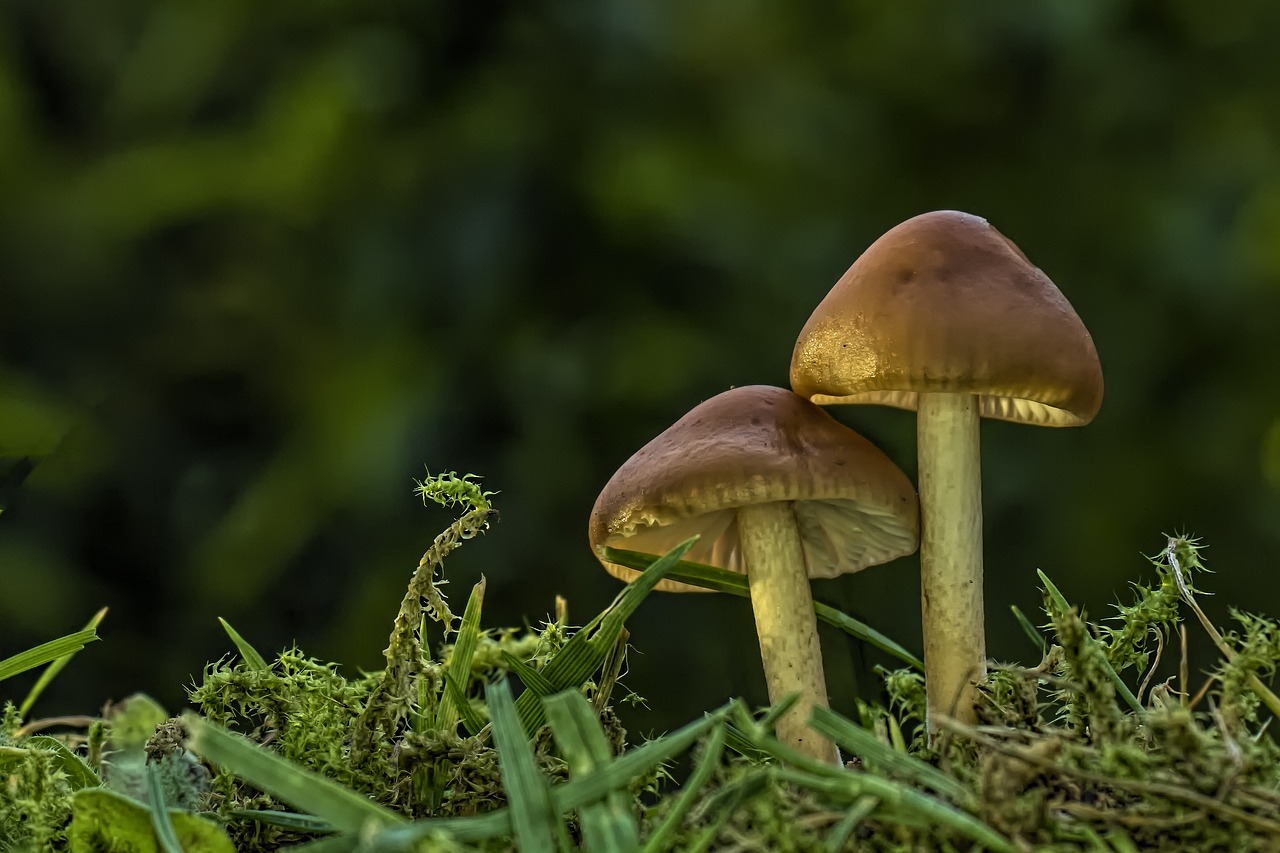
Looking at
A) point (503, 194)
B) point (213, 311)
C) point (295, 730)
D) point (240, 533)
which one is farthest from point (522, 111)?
point (295, 730)

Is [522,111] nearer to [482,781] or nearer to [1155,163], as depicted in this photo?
[1155,163]

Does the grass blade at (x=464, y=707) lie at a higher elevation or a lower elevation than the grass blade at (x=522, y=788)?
lower

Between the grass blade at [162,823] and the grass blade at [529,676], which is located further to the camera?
the grass blade at [529,676]

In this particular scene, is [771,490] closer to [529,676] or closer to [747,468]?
[747,468]

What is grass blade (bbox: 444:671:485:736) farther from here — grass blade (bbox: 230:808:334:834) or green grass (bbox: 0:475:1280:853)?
grass blade (bbox: 230:808:334:834)

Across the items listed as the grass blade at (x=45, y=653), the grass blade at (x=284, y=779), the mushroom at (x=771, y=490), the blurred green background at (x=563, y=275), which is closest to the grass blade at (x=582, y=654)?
the mushroom at (x=771, y=490)

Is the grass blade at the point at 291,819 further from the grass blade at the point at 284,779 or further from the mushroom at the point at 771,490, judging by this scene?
the mushroom at the point at 771,490

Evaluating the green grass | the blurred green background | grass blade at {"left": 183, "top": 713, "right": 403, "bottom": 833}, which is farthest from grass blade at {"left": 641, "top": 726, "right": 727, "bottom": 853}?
the blurred green background
